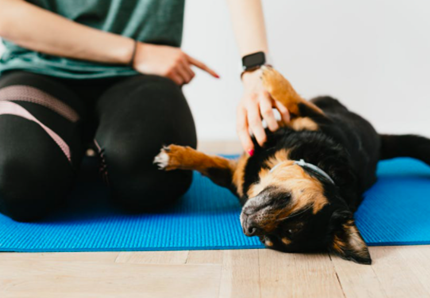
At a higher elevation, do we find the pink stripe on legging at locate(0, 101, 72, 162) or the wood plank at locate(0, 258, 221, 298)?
the pink stripe on legging at locate(0, 101, 72, 162)

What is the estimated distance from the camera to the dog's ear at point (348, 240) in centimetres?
118

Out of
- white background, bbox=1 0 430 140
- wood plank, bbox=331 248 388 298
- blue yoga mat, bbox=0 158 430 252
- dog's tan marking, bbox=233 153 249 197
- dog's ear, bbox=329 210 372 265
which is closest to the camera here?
wood plank, bbox=331 248 388 298

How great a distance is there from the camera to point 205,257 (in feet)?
4.04

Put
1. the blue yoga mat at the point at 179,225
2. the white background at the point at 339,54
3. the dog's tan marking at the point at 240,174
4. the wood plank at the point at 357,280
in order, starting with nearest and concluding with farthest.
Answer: the wood plank at the point at 357,280 → the blue yoga mat at the point at 179,225 → the dog's tan marking at the point at 240,174 → the white background at the point at 339,54

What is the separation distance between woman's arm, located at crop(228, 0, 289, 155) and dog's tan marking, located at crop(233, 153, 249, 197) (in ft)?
0.34

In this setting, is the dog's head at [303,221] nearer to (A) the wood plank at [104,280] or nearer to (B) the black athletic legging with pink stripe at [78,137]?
(A) the wood plank at [104,280]

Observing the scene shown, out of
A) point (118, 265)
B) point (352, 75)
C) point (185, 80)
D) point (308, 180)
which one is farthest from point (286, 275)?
point (352, 75)

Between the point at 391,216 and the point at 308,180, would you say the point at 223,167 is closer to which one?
the point at 308,180

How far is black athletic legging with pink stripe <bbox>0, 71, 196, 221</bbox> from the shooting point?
54.5 inches

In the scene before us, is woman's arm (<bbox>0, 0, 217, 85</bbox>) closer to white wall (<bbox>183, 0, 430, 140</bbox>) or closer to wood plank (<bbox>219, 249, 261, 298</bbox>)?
wood plank (<bbox>219, 249, 261, 298</bbox>)

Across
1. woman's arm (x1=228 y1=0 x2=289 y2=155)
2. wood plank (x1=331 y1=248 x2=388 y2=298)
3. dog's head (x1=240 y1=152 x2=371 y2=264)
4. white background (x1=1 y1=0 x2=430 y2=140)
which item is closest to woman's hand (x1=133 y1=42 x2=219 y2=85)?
woman's arm (x1=228 y1=0 x2=289 y2=155)

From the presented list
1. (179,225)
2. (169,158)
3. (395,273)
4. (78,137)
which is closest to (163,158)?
(169,158)

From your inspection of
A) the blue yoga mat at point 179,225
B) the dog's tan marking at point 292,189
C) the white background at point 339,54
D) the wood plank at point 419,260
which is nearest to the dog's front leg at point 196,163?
the blue yoga mat at point 179,225

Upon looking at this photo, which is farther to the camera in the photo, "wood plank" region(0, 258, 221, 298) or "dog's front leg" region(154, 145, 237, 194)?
"dog's front leg" region(154, 145, 237, 194)
